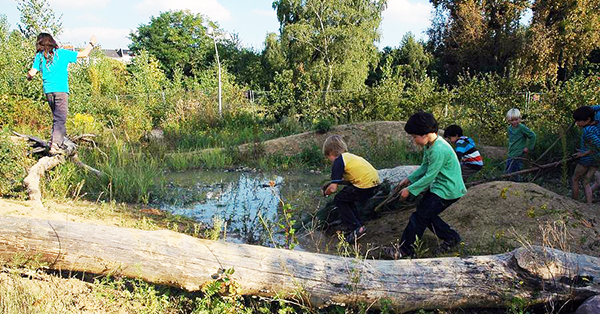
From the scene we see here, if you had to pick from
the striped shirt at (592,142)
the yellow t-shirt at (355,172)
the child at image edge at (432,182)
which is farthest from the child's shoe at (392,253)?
the striped shirt at (592,142)

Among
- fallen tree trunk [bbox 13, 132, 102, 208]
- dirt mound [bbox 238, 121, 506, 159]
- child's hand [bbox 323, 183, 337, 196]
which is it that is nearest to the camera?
child's hand [bbox 323, 183, 337, 196]

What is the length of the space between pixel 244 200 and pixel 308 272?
445 centimetres

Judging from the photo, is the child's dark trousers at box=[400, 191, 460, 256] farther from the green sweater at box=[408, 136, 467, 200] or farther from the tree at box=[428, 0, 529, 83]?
the tree at box=[428, 0, 529, 83]

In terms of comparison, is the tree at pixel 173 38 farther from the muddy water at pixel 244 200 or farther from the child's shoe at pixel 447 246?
the child's shoe at pixel 447 246

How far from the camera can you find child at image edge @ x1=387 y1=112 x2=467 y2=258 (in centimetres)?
402

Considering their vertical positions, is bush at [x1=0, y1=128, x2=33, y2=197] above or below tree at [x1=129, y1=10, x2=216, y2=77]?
below

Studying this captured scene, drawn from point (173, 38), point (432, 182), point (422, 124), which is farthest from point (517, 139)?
point (173, 38)

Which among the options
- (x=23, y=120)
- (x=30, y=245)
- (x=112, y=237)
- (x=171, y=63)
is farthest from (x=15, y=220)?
(x=171, y=63)

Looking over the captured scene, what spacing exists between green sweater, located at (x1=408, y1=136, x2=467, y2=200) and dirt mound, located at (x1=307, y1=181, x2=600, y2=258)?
606 millimetres

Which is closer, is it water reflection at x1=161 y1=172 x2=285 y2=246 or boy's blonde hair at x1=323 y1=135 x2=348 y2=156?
boy's blonde hair at x1=323 y1=135 x2=348 y2=156

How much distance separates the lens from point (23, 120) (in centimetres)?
1365

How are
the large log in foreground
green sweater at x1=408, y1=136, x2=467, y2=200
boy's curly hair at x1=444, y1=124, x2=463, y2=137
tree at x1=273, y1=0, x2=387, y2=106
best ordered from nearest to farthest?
the large log in foreground, green sweater at x1=408, y1=136, x2=467, y2=200, boy's curly hair at x1=444, y1=124, x2=463, y2=137, tree at x1=273, y1=0, x2=387, y2=106

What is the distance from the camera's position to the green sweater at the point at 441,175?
13.1ft

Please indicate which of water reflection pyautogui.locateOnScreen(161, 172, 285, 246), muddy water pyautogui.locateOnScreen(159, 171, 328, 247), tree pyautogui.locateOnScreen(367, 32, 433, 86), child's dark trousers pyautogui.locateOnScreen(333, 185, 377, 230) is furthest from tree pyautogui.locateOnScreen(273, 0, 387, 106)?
child's dark trousers pyautogui.locateOnScreen(333, 185, 377, 230)
